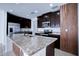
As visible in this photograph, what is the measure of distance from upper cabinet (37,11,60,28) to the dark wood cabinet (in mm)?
46

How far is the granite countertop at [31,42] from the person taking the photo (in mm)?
1069

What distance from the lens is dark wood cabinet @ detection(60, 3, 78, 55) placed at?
1.08 m

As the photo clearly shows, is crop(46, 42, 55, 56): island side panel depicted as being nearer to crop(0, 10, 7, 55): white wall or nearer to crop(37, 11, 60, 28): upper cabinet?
crop(37, 11, 60, 28): upper cabinet

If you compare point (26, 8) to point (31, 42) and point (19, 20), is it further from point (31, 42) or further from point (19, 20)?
point (31, 42)

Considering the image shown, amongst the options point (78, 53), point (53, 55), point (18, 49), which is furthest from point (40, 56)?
point (78, 53)

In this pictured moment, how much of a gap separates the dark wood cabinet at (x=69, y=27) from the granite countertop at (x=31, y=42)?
0.13 m

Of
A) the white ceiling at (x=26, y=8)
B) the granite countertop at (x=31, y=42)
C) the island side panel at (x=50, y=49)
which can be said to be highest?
the white ceiling at (x=26, y=8)

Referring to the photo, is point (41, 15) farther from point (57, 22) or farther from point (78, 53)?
point (78, 53)

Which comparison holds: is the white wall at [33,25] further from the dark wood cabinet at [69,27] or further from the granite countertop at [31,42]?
the dark wood cabinet at [69,27]

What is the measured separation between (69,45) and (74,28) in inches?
8.0

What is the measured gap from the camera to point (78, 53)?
3.58 ft

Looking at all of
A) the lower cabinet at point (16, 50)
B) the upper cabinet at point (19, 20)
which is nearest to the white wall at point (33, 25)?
the upper cabinet at point (19, 20)

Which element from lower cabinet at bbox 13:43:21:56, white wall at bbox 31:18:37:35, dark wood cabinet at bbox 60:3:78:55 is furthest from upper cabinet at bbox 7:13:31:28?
dark wood cabinet at bbox 60:3:78:55

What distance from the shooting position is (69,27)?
1.09m
